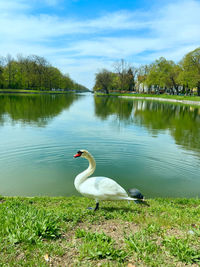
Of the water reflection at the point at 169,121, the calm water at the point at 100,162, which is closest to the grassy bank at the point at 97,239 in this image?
the calm water at the point at 100,162

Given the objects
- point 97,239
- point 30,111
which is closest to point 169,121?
point 30,111

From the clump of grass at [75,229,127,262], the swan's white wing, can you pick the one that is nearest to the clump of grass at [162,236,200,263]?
the clump of grass at [75,229,127,262]

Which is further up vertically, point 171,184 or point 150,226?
point 150,226

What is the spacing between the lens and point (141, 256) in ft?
11.1

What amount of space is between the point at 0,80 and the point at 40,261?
9564 cm

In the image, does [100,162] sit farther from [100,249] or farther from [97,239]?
[100,249]

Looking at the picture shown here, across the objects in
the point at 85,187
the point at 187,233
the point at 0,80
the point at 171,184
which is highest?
the point at 0,80

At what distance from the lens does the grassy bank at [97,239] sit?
10.9 feet

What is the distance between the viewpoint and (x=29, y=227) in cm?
388

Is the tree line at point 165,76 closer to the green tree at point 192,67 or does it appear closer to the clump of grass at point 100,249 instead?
the green tree at point 192,67

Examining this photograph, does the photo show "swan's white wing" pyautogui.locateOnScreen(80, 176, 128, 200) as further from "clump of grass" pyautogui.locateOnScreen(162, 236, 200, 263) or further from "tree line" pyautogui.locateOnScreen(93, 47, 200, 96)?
"tree line" pyautogui.locateOnScreen(93, 47, 200, 96)

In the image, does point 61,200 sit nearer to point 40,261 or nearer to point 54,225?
point 54,225

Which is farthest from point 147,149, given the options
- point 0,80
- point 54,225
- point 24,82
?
point 24,82

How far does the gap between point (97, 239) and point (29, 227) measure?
1.34 m
